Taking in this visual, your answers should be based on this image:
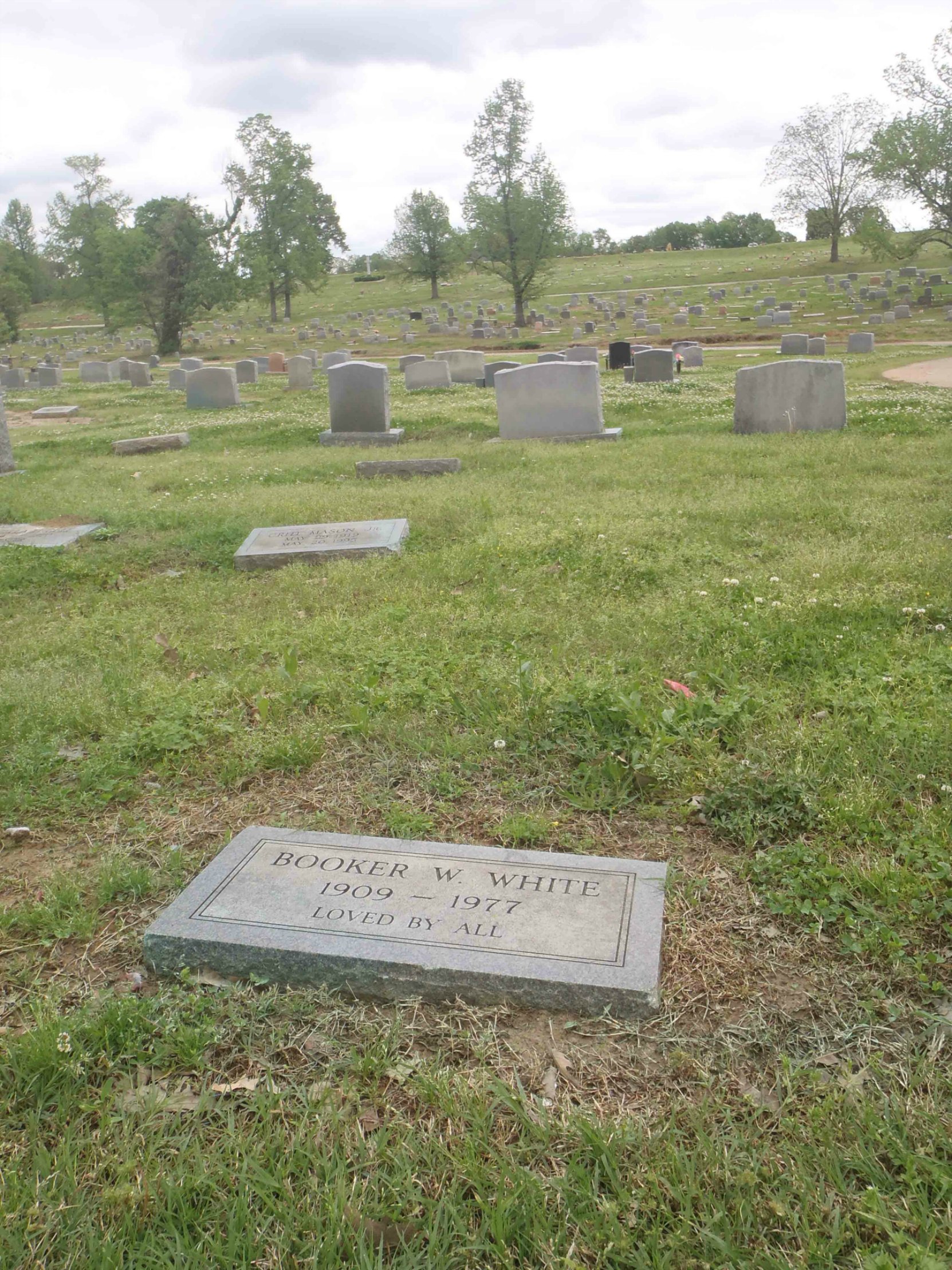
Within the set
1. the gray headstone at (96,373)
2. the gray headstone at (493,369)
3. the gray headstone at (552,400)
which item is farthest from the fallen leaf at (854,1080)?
the gray headstone at (96,373)

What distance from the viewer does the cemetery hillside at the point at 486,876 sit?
75.5 inches

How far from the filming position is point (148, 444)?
1373 cm

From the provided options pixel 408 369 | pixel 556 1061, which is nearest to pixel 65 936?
pixel 556 1061

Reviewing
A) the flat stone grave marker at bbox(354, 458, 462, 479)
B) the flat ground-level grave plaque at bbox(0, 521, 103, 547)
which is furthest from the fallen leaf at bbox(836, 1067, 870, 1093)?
the flat stone grave marker at bbox(354, 458, 462, 479)

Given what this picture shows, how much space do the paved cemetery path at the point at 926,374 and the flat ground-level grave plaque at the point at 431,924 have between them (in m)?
15.4

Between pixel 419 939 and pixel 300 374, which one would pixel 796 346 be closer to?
pixel 300 374

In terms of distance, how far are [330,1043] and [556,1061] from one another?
1.89ft

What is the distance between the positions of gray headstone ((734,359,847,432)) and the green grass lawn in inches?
172

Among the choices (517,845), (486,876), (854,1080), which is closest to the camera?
(854,1080)

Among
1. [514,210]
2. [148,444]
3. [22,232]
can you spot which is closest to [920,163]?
[514,210]

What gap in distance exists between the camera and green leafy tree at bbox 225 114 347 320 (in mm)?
53625

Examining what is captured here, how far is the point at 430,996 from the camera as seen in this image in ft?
8.26

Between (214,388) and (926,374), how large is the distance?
14.4 meters

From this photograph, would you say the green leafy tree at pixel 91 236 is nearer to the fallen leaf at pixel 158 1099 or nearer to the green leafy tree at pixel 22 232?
the green leafy tree at pixel 22 232
